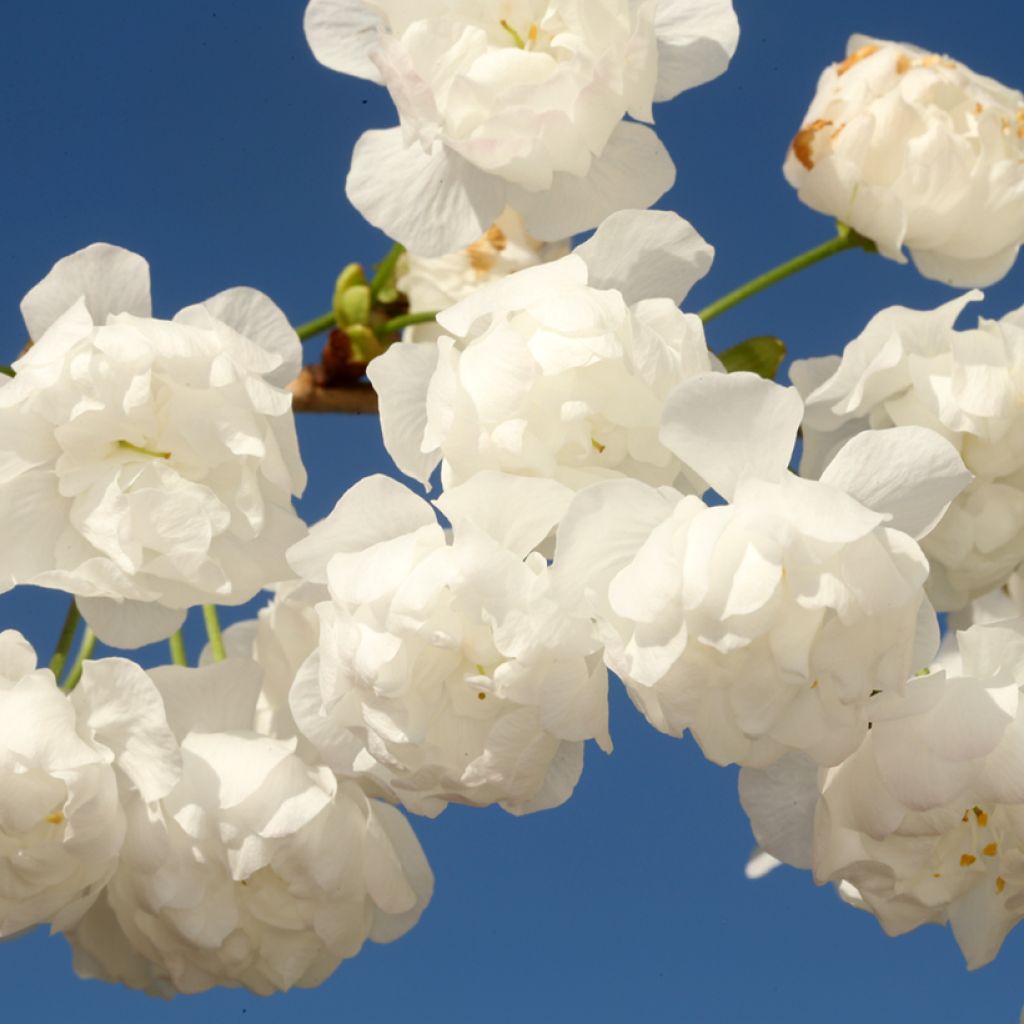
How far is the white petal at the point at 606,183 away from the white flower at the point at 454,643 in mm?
251

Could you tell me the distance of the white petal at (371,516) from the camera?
2.94ft

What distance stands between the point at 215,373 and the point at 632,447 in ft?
0.80

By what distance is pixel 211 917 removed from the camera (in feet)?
3.42

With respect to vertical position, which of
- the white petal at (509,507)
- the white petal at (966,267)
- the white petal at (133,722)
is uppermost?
the white petal at (509,507)

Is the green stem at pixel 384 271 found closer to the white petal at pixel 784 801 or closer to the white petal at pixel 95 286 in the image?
the white petal at pixel 95 286

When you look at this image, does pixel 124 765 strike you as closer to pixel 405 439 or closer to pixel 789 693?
pixel 405 439

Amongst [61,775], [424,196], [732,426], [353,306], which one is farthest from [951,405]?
[61,775]

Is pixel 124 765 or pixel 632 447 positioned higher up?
pixel 632 447

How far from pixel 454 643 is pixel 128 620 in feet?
0.84

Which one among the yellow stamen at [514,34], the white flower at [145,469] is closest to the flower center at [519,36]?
the yellow stamen at [514,34]

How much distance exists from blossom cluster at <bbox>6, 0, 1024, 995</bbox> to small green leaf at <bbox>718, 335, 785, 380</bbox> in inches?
2.2

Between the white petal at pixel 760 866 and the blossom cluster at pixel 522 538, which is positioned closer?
the blossom cluster at pixel 522 538

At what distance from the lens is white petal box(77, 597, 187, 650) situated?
0.99 metres

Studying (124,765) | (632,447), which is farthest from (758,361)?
(124,765)
